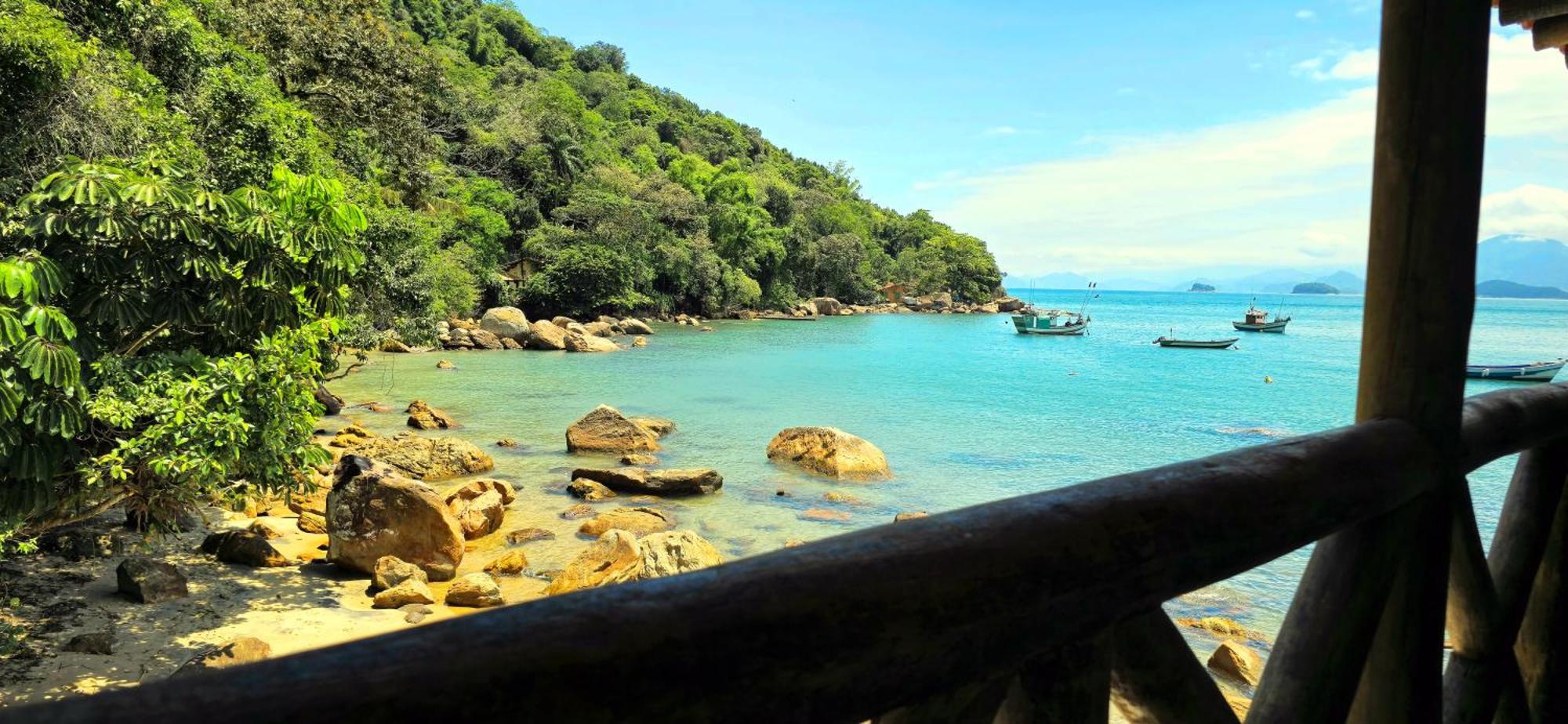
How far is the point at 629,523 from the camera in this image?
1138 centimetres

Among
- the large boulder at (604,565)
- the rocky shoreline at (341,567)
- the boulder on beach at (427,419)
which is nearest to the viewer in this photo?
the rocky shoreline at (341,567)

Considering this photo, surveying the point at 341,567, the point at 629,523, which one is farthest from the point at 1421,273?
the point at 629,523

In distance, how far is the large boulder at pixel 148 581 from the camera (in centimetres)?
734

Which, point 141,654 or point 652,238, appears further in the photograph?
point 652,238

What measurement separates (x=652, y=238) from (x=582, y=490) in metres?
33.4

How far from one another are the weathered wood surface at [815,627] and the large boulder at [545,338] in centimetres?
3438

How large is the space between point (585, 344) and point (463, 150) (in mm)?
14197

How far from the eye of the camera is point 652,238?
45.2m

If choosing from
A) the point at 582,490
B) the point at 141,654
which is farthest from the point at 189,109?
the point at 141,654

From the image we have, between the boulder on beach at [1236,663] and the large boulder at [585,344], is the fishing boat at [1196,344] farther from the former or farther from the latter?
the boulder on beach at [1236,663]

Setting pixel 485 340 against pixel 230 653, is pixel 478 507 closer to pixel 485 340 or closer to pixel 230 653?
pixel 230 653

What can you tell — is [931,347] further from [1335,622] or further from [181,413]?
[1335,622]

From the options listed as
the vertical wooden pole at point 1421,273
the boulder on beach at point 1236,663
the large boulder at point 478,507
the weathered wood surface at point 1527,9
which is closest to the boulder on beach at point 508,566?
the large boulder at point 478,507

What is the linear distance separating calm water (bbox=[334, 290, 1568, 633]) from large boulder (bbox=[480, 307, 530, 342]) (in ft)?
8.22
